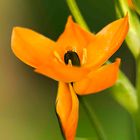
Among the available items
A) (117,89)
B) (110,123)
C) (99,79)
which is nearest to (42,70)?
(99,79)

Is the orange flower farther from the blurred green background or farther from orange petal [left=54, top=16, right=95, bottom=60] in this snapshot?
the blurred green background

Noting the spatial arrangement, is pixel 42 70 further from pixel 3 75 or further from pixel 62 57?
pixel 3 75

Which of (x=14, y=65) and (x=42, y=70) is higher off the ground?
(x=42, y=70)

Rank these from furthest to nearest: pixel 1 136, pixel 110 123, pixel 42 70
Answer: pixel 1 136 < pixel 110 123 < pixel 42 70

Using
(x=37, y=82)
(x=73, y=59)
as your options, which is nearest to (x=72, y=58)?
(x=73, y=59)

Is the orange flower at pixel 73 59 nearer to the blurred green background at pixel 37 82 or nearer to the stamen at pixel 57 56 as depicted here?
the stamen at pixel 57 56

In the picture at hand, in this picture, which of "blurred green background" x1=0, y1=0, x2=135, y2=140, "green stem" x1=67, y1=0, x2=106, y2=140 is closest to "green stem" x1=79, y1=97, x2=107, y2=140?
"green stem" x1=67, y1=0, x2=106, y2=140

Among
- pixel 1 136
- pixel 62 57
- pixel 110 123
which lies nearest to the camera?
pixel 62 57

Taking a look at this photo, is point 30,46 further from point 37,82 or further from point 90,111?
point 37,82
